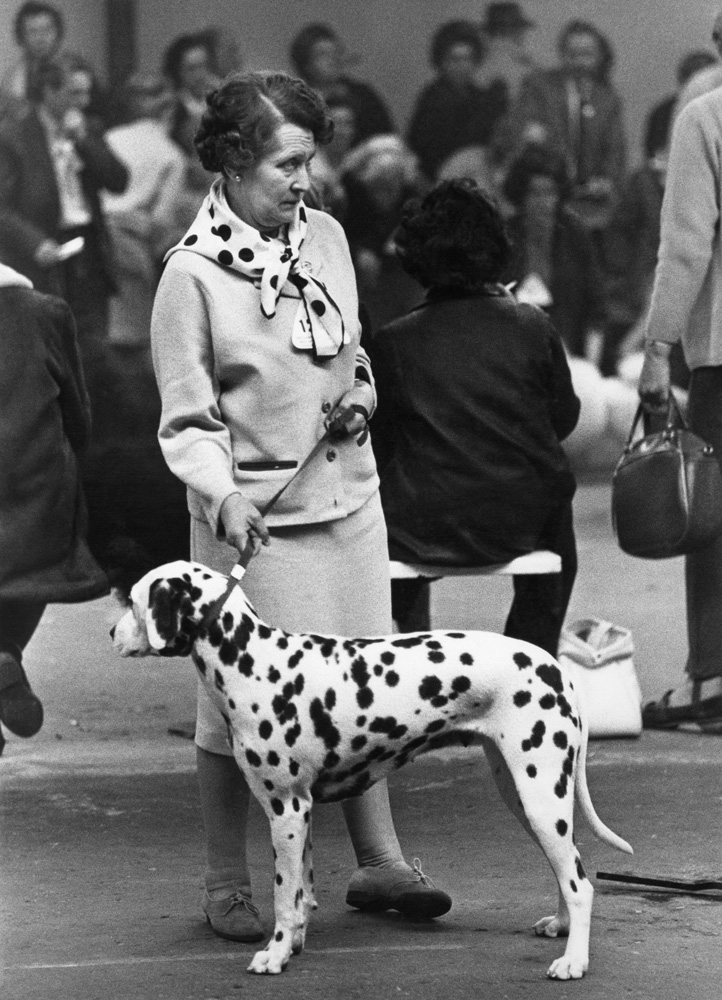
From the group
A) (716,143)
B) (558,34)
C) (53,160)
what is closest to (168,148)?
(53,160)

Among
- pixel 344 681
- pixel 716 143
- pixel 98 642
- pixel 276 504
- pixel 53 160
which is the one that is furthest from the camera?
pixel 53 160

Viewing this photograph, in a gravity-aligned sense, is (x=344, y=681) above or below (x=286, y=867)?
above

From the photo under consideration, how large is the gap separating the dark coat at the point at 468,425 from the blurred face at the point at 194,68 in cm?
729

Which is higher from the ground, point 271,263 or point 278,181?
point 278,181

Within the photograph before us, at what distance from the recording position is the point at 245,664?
3922 mm

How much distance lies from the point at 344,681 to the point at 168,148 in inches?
352

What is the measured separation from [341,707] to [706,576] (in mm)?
2683

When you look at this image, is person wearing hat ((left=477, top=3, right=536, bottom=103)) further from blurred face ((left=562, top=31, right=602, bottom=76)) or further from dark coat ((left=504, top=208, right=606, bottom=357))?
dark coat ((left=504, top=208, right=606, bottom=357))

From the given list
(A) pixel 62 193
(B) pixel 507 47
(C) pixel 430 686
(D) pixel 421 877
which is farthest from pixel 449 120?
(C) pixel 430 686

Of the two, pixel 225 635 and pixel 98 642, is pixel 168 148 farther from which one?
pixel 225 635

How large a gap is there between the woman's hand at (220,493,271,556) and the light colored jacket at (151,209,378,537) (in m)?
0.03

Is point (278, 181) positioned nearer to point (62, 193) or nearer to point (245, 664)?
point (245, 664)

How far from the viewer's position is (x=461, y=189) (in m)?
5.57

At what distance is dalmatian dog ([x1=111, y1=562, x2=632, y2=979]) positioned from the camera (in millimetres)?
3912
